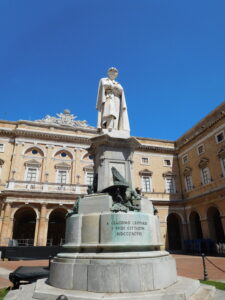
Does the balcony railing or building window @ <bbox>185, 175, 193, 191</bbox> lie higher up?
building window @ <bbox>185, 175, 193, 191</bbox>

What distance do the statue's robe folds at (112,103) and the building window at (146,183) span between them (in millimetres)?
22873

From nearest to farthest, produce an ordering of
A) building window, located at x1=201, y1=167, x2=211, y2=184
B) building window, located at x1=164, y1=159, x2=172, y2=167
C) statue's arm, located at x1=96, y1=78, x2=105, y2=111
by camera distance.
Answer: statue's arm, located at x1=96, y1=78, x2=105, y2=111 < building window, located at x1=201, y1=167, x2=211, y2=184 < building window, located at x1=164, y1=159, x2=172, y2=167

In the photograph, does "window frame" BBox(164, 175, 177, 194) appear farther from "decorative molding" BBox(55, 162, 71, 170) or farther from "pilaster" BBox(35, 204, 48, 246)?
"pilaster" BBox(35, 204, 48, 246)

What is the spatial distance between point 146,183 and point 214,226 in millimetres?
9626

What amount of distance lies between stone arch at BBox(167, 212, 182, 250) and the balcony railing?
13416 millimetres

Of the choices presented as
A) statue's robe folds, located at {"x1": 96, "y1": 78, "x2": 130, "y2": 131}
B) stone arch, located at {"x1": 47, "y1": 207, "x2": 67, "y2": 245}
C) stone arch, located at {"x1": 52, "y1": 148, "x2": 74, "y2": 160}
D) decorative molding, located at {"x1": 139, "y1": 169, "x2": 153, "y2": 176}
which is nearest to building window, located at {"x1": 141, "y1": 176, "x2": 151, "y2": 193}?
decorative molding, located at {"x1": 139, "y1": 169, "x2": 153, "y2": 176}

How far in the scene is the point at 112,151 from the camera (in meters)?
6.86

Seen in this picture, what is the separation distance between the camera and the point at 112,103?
7922 millimetres

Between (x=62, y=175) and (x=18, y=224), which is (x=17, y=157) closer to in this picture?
(x=62, y=175)

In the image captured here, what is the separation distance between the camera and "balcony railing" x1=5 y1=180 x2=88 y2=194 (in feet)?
80.5

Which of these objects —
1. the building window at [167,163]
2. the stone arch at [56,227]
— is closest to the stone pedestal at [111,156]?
the stone arch at [56,227]

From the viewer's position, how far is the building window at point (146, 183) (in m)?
29.9

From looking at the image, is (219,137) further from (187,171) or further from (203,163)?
(187,171)

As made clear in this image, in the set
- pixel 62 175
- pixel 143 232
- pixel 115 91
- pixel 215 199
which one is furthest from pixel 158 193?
pixel 143 232
